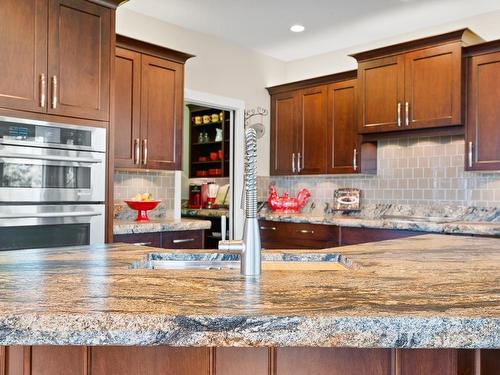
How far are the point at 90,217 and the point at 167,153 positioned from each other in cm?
104

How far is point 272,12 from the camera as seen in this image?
13.6 ft

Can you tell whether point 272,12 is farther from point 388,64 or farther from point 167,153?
point 167,153

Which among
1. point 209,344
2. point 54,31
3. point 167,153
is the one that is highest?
point 54,31

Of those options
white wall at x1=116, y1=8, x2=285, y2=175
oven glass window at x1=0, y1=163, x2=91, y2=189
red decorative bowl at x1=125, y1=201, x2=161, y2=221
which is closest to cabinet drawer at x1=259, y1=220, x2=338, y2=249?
white wall at x1=116, y1=8, x2=285, y2=175

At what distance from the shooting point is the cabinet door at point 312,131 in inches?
192

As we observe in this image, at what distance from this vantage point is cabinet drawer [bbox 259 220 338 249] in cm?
432

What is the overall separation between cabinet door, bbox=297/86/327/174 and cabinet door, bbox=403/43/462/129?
3.24 feet

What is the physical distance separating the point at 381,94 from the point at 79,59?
260 centimetres

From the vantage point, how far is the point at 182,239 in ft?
12.2

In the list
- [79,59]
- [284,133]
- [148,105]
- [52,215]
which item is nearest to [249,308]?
[52,215]

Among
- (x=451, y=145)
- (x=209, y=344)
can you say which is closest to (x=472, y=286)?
(x=209, y=344)

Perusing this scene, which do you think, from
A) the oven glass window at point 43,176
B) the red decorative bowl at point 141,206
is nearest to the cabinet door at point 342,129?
the red decorative bowl at point 141,206

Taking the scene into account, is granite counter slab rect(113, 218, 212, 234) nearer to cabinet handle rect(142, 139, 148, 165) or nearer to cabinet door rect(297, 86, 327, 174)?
cabinet handle rect(142, 139, 148, 165)

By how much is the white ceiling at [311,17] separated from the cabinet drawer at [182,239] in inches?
74.9
